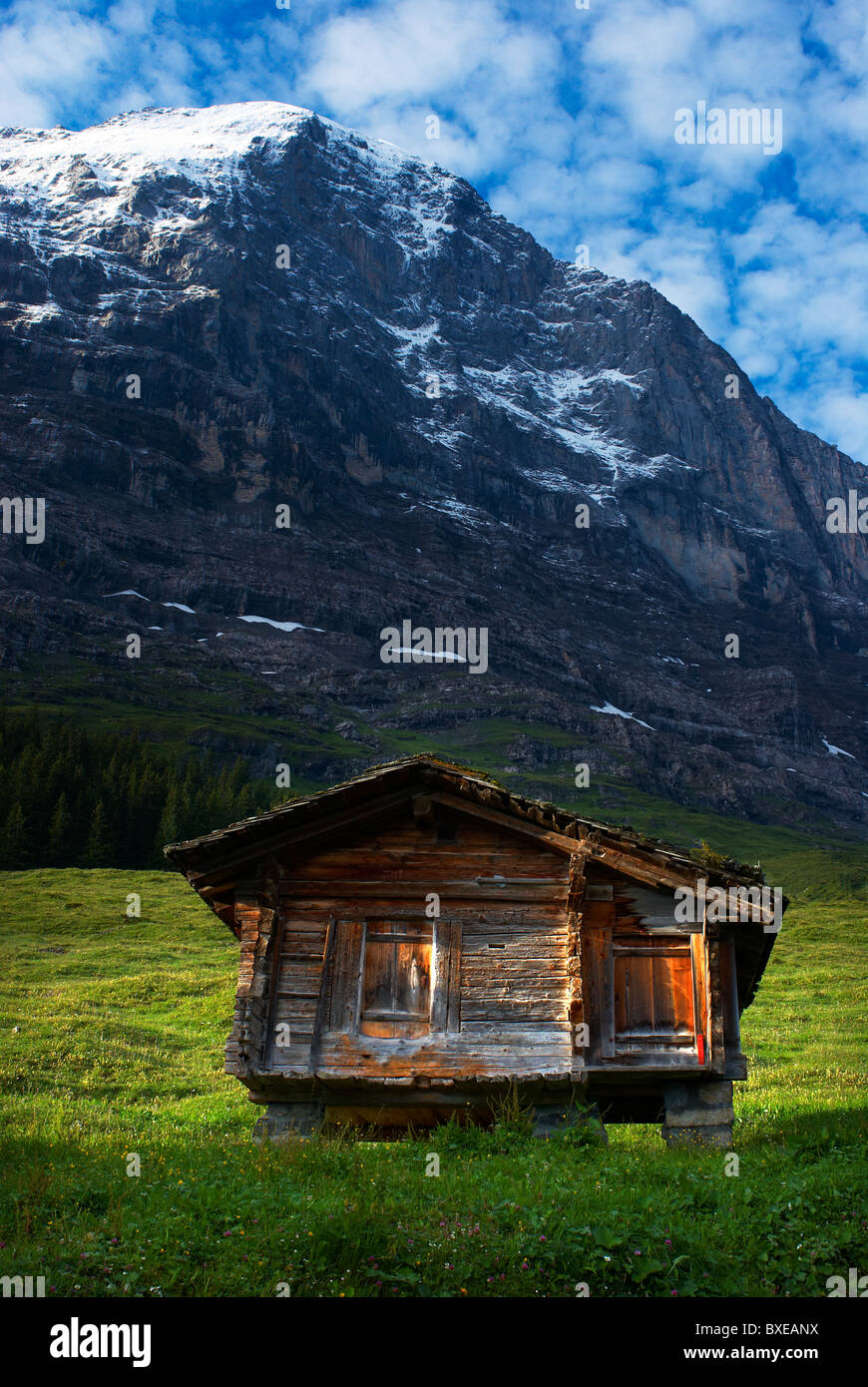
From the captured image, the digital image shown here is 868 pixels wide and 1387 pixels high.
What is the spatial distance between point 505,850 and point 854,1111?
21.2 feet

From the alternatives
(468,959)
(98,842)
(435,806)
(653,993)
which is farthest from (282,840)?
(98,842)

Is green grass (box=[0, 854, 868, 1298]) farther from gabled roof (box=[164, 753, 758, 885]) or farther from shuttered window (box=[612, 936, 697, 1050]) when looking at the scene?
gabled roof (box=[164, 753, 758, 885])

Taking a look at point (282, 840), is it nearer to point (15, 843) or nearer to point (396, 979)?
point (396, 979)

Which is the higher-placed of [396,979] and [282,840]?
[282,840]

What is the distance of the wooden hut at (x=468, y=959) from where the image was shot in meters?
16.3

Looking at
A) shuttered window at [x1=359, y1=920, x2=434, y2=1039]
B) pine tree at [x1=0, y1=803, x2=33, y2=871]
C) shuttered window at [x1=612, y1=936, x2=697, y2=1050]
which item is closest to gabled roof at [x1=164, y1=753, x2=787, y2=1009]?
shuttered window at [x1=612, y1=936, x2=697, y2=1050]

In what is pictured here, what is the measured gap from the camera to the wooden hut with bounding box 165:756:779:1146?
643 inches

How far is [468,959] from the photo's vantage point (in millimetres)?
17016

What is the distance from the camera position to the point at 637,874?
667 inches

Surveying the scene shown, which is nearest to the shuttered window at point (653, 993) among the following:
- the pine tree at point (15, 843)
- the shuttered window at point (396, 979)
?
the shuttered window at point (396, 979)
